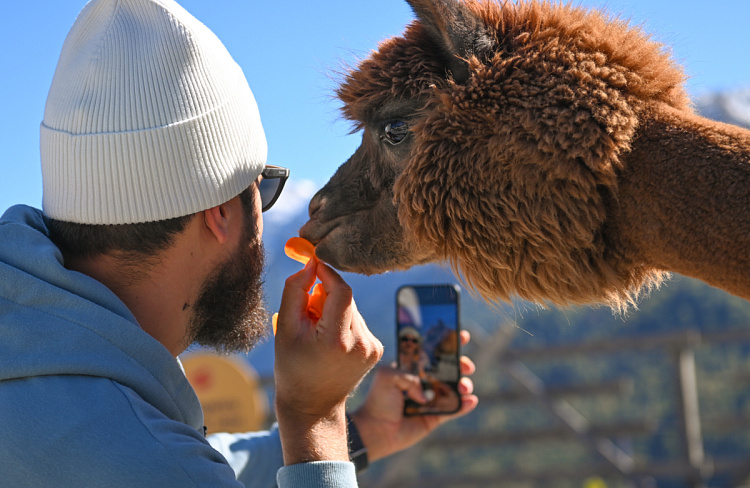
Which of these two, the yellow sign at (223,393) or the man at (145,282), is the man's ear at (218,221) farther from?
the yellow sign at (223,393)

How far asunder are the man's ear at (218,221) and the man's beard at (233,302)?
86 mm

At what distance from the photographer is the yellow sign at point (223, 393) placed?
5.61 meters

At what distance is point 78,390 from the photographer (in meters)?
1.33

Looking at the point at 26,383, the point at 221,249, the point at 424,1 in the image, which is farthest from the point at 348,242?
the point at 26,383

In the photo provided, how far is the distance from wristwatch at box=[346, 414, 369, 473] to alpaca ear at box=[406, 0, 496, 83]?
1451 mm

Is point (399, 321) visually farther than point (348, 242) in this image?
Yes

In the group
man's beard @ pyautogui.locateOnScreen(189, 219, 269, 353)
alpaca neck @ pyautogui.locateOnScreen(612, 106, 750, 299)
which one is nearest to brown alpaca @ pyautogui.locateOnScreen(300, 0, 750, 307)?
alpaca neck @ pyautogui.locateOnScreen(612, 106, 750, 299)

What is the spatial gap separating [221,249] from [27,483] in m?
0.80

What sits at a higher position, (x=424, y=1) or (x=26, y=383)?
(x=424, y=1)

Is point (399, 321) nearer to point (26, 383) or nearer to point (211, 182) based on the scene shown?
point (211, 182)

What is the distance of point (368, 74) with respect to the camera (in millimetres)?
2129

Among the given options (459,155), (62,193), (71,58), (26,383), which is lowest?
(26,383)

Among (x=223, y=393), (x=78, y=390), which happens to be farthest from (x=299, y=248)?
(x=223, y=393)

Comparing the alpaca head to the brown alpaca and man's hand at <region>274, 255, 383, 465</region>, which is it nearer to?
the brown alpaca
